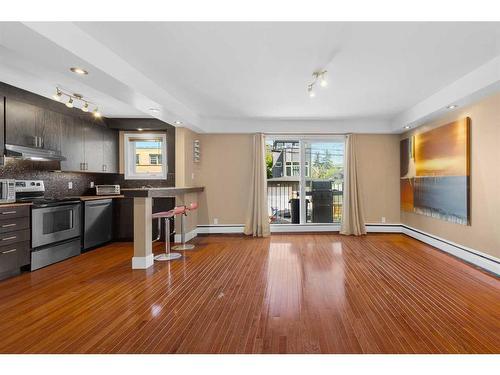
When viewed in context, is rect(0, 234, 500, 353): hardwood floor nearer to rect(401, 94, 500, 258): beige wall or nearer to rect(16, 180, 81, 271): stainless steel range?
rect(16, 180, 81, 271): stainless steel range

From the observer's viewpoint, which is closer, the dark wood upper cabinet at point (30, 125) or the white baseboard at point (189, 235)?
the dark wood upper cabinet at point (30, 125)

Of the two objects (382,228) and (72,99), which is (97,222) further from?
(382,228)

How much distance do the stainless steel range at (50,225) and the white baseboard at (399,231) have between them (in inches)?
96.1

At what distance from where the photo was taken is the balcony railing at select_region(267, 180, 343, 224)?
6.04m

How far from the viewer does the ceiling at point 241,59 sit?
87.1 inches

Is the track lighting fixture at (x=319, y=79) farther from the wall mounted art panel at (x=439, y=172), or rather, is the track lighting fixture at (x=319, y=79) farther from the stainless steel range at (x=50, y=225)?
the stainless steel range at (x=50, y=225)

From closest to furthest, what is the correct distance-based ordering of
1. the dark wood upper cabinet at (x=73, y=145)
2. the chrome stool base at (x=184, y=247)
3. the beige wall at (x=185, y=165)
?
the dark wood upper cabinet at (x=73, y=145) → the chrome stool base at (x=184, y=247) → the beige wall at (x=185, y=165)

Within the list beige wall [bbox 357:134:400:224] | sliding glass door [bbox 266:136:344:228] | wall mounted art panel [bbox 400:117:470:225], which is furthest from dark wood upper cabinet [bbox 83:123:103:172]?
wall mounted art panel [bbox 400:117:470:225]

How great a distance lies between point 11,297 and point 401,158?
6975mm

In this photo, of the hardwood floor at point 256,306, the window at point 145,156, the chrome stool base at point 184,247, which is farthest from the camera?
the window at point 145,156

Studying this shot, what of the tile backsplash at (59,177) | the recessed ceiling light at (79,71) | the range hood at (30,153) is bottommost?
the tile backsplash at (59,177)

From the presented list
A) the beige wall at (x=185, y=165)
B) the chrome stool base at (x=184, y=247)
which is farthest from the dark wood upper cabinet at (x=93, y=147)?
the chrome stool base at (x=184, y=247)

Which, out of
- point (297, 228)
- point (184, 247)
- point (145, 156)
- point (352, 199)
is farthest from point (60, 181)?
point (352, 199)
